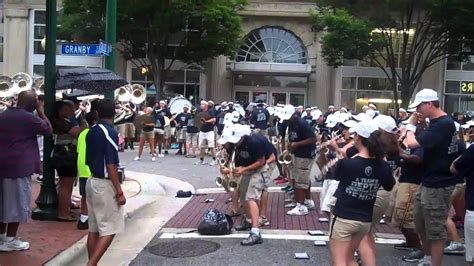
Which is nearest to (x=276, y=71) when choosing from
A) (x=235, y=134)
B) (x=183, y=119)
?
(x=183, y=119)

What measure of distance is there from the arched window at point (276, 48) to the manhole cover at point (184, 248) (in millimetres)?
29973

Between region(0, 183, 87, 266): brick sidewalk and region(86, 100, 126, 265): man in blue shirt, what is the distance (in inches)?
37.8

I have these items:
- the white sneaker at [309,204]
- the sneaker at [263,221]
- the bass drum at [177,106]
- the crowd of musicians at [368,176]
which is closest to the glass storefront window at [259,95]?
the bass drum at [177,106]

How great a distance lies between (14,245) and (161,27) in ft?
73.7

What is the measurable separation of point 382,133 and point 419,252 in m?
2.56

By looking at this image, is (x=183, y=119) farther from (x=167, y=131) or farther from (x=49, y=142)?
(x=49, y=142)

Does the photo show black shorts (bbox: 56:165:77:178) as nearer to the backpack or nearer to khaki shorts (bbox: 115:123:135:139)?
the backpack

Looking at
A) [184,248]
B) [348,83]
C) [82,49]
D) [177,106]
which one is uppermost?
[348,83]

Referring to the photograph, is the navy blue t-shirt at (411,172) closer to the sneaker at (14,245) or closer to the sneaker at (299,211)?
the sneaker at (299,211)

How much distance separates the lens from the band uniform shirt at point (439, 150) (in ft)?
19.0

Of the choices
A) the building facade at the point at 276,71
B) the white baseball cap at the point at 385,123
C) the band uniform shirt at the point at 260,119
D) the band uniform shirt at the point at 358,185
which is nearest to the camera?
the band uniform shirt at the point at 358,185

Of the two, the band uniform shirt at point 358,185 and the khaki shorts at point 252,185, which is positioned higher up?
the band uniform shirt at point 358,185

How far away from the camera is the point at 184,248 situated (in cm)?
732

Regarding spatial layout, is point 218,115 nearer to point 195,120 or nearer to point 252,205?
point 195,120
